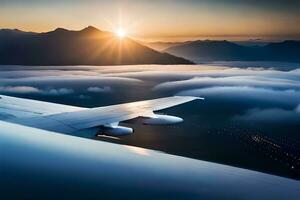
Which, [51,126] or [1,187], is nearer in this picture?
[51,126]

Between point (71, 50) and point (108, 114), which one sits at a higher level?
point (71, 50)

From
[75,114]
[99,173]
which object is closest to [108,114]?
[75,114]

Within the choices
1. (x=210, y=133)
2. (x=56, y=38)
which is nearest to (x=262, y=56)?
(x=210, y=133)

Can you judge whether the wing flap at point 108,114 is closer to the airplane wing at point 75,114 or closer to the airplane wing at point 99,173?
the airplane wing at point 75,114

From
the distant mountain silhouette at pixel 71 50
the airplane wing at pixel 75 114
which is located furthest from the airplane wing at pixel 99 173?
the airplane wing at pixel 75 114

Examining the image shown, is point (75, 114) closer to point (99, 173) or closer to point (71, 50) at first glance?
point (71, 50)

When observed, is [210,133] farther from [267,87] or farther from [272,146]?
[267,87]
